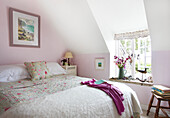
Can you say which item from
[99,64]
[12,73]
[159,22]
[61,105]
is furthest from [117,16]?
[12,73]

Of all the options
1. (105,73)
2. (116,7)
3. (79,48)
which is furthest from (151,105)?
(79,48)

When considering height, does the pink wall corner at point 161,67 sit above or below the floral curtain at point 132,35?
below

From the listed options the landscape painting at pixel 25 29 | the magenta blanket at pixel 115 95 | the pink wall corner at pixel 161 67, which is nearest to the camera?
the magenta blanket at pixel 115 95

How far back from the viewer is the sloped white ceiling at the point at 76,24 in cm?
276

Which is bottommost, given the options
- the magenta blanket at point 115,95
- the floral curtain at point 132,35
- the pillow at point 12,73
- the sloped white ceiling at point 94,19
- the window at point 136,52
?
the magenta blanket at point 115,95

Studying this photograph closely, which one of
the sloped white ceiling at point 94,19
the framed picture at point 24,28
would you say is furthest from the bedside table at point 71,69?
the framed picture at point 24,28

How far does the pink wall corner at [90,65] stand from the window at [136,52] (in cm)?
49

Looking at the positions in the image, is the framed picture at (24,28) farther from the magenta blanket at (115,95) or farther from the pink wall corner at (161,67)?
the pink wall corner at (161,67)

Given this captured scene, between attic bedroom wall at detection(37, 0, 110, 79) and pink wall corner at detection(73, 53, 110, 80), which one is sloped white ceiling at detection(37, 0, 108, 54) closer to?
attic bedroom wall at detection(37, 0, 110, 79)

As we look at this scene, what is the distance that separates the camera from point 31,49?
302cm

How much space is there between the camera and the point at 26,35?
2881mm

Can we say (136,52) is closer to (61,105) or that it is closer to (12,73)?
(61,105)

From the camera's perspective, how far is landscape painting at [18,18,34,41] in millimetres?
2760

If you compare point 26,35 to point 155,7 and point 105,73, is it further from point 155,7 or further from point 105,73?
point 155,7
